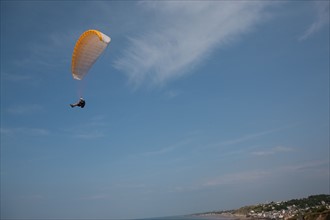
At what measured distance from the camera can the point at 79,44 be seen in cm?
2545

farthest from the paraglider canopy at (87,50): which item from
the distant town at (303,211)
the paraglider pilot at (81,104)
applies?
the distant town at (303,211)

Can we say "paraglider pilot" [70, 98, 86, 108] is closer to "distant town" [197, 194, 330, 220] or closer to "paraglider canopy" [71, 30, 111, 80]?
"paraglider canopy" [71, 30, 111, 80]

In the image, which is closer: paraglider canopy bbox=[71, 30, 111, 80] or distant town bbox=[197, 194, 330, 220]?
paraglider canopy bbox=[71, 30, 111, 80]

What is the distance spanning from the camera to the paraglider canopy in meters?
24.6

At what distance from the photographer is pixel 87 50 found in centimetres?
2594

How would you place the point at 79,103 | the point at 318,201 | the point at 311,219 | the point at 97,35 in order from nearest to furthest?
the point at 97,35 → the point at 79,103 → the point at 311,219 → the point at 318,201

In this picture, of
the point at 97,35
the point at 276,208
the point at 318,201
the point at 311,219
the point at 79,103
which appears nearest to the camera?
the point at 97,35

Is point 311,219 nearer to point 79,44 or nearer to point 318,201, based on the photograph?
point 79,44

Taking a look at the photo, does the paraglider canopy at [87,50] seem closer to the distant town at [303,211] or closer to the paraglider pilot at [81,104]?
the paraglider pilot at [81,104]

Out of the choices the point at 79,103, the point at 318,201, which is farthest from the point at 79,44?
the point at 318,201

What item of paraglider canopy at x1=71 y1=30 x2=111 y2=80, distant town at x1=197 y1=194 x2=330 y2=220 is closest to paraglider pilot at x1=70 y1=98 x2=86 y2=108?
paraglider canopy at x1=71 y1=30 x2=111 y2=80

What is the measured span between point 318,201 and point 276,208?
65.1ft

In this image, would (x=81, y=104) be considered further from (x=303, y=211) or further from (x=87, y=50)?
(x=303, y=211)

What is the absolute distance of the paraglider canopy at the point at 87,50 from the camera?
80.6 ft
